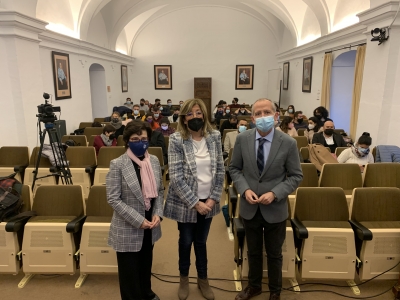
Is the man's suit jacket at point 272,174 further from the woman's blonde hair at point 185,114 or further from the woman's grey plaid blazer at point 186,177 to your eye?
the woman's blonde hair at point 185,114

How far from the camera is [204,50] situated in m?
14.7

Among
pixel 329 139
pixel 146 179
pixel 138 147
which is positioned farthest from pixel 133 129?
pixel 329 139

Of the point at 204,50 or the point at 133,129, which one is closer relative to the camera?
the point at 133,129

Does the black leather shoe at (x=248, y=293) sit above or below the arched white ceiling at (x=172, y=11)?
below

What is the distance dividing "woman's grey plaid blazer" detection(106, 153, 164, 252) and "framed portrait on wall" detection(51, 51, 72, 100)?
6.29 m

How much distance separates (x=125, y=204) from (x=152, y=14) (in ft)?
45.3

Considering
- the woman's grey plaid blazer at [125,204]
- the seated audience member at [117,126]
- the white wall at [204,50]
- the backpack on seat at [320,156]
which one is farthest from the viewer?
the white wall at [204,50]

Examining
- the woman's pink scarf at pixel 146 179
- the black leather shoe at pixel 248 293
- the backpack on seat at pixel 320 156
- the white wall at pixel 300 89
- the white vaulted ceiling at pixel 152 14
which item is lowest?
the black leather shoe at pixel 248 293

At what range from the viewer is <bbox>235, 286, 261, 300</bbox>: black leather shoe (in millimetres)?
2547

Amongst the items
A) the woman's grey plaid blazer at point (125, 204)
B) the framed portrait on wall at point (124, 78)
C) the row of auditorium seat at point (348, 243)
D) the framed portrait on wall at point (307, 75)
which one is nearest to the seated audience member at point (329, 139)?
the row of auditorium seat at point (348, 243)

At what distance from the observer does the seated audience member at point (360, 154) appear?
411 cm

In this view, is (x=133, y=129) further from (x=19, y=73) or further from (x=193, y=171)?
(x=19, y=73)

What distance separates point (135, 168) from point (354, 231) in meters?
2.05

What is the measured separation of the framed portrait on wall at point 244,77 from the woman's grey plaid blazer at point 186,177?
1311 centimetres
